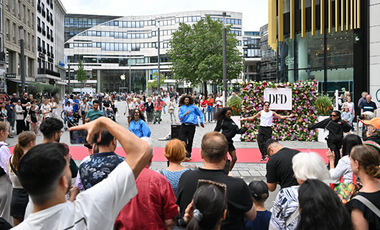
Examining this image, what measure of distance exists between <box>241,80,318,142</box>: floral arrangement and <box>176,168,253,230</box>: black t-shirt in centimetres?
1093

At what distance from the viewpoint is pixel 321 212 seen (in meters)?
2.05

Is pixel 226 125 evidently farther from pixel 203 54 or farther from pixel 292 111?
pixel 203 54

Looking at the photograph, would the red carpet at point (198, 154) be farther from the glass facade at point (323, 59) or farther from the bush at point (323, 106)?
the glass facade at point (323, 59)

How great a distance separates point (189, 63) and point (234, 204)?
35.4m

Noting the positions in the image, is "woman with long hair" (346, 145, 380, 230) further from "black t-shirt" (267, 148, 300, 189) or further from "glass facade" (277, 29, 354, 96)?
"glass facade" (277, 29, 354, 96)

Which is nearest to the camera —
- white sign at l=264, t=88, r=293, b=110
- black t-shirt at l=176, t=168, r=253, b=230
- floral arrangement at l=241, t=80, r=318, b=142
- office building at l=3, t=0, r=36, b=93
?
black t-shirt at l=176, t=168, r=253, b=230

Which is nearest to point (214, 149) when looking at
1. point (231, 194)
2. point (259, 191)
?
point (231, 194)

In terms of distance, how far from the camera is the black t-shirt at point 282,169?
3.88 m

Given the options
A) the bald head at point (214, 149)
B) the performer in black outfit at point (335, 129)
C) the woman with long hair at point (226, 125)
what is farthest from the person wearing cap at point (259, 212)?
the performer in black outfit at point (335, 129)

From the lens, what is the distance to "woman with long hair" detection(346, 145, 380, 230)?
249 cm

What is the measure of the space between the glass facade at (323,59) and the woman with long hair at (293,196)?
19.3 meters

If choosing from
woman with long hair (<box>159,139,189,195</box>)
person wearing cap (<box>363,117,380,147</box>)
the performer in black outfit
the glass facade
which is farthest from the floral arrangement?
woman with long hair (<box>159,139,189,195</box>)

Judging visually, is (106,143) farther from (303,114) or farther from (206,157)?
(303,114)

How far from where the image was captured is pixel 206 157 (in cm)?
292
